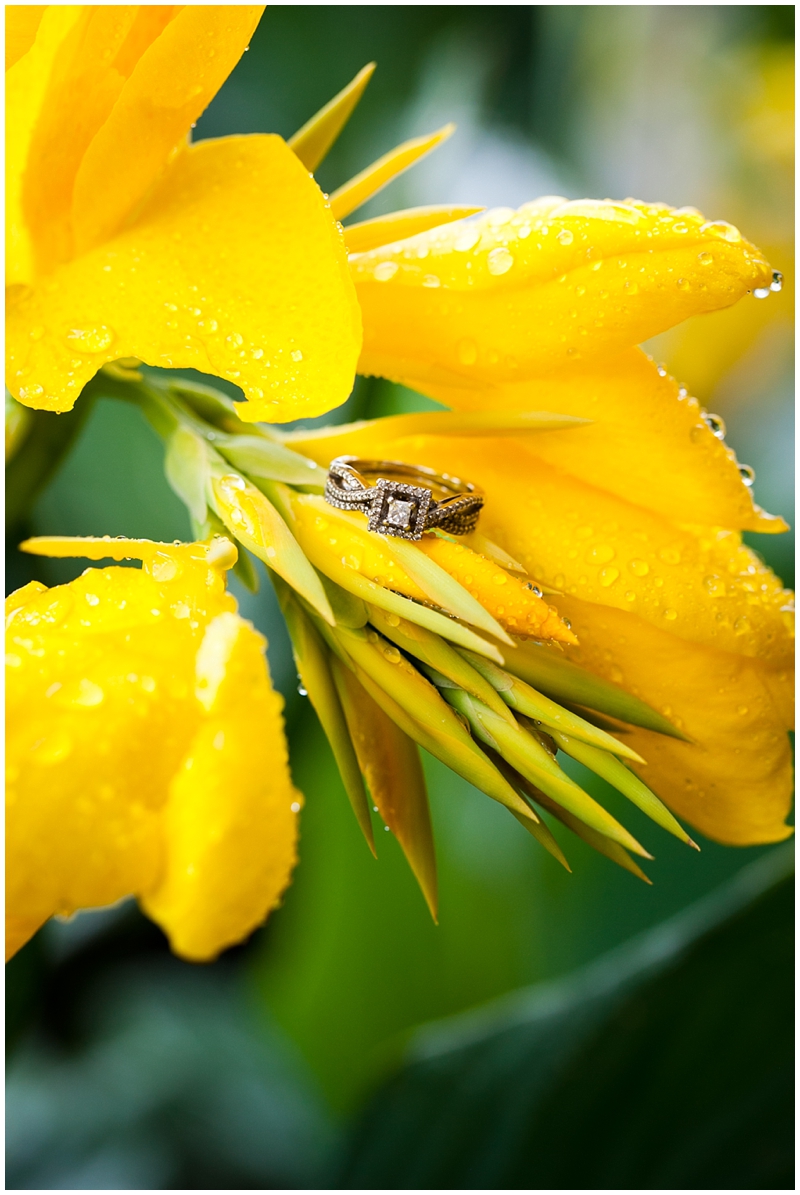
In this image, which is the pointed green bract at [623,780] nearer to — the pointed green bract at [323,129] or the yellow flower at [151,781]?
the yellow flower at [151,781]

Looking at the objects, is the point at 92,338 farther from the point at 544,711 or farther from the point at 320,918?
the point at 320,918

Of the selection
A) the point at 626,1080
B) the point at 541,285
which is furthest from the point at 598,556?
the point at 626,1080

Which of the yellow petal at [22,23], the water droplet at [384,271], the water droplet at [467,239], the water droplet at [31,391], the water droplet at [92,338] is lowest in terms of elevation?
the water droplet at [31,391]

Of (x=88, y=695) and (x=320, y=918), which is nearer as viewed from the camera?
(x=88, y=695)

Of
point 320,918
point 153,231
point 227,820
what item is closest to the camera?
point 227,820

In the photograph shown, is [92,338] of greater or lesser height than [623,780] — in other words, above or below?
above

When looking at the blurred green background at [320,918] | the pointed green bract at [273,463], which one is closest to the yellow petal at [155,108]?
the pointed green bract at [273,463]

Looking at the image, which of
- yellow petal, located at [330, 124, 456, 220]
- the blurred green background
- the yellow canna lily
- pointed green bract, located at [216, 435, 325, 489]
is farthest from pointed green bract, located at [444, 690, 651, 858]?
the blurred green background
